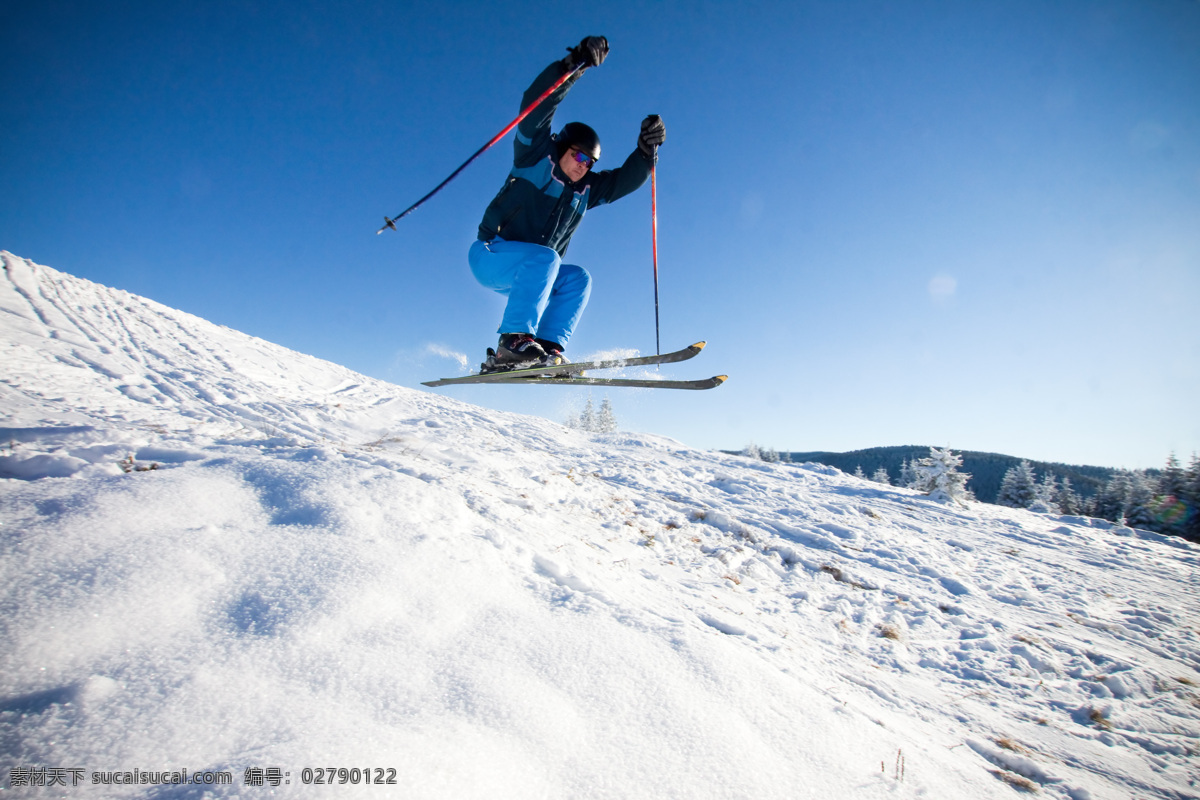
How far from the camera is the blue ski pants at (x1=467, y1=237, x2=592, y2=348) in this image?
3848 millimetres

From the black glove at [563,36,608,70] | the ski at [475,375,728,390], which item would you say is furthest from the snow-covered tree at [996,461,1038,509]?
the black glove at [563,36,608,70]

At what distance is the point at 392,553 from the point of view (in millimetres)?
2111

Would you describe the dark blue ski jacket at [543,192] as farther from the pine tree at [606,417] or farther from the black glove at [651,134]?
the pine tree at [606,417]

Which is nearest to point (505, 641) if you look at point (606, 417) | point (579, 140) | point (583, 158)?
point (583, 158)

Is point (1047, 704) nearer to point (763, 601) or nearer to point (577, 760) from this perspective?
point (763, 601)

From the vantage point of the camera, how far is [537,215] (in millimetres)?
3961

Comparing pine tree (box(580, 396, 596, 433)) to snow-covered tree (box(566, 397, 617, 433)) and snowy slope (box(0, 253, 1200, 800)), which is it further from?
snowy slope (box(0, 253, 1200, 800))

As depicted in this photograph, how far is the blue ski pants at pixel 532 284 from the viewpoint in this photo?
151 inches

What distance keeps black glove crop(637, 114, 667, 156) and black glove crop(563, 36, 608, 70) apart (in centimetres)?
85

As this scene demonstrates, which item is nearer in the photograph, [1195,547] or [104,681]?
[104,681]

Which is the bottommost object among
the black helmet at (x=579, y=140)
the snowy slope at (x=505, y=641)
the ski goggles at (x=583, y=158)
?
the snowy slope at (x=505, y=641)

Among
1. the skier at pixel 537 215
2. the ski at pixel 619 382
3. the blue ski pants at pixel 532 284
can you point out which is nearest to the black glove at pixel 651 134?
the skier at pixel 537 215

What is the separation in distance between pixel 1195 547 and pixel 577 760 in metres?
12.1

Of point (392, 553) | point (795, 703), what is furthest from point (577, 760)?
point (392, 553)
